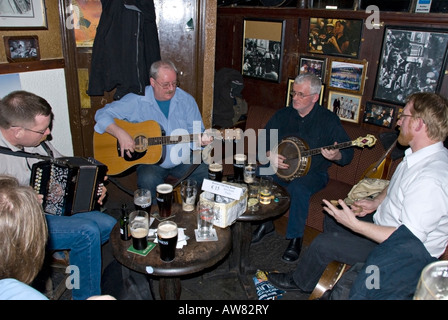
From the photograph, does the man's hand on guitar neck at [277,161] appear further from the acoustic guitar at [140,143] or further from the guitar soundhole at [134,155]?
the guitar soundhole at [134,155]

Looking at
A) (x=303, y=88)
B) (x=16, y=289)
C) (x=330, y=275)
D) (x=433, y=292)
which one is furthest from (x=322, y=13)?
(x=16, y=289)

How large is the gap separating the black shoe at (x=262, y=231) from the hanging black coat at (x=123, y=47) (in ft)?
5.50

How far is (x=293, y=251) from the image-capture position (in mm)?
3066

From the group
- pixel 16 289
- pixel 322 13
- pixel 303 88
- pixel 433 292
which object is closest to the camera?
pixel 433 292

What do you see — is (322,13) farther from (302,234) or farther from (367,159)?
(302,234)

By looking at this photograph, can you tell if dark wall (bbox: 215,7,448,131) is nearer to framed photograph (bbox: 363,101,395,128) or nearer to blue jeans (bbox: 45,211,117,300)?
framed photograph (bbox: 363,101,395,128)

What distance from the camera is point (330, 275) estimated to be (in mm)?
2105

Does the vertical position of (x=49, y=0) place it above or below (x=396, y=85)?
above

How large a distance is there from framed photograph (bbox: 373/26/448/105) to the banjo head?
99 centimetres

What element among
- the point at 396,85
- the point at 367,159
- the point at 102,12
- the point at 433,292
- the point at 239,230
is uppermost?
the point at 102,12

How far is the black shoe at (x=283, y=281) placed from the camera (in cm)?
266

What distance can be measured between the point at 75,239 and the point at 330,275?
5.27 ft

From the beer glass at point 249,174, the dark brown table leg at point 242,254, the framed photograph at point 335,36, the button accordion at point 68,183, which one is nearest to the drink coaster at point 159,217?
the button accordion at point 68,183

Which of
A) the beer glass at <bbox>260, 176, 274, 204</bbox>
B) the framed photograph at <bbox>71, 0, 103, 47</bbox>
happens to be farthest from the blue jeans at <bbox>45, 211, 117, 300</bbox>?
the framed photograph at <bbox>71, 0, 103, 47</bbox>
